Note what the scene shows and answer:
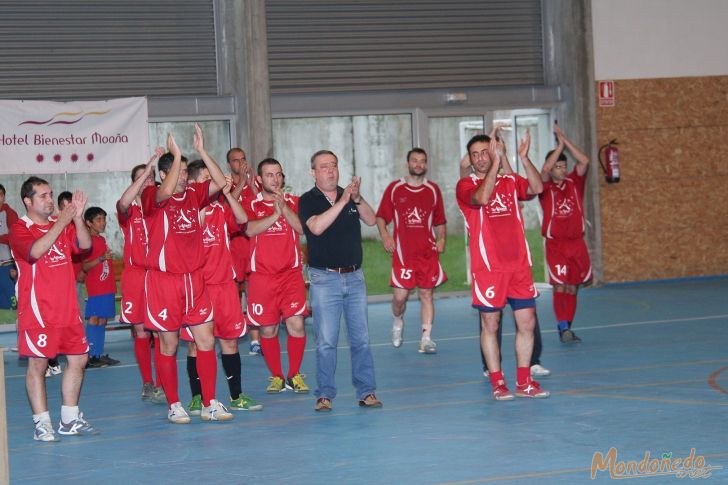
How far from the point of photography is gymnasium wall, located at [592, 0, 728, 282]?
1939cm

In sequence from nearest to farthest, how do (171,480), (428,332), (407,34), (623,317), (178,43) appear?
1. (171,480)
2. (428,332)
3. (623,317)
4. (178,43)
5. (407,34)

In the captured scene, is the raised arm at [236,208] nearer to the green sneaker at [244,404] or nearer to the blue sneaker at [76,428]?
the green sneaker at [244,404]

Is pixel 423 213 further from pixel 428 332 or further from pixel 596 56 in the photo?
pixel 596 56

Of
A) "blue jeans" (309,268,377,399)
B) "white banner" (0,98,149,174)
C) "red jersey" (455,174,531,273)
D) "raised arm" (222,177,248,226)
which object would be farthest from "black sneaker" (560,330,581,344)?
"white banner" (0,98,149,174)

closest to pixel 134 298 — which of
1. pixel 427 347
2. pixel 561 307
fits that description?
pixel 427 347

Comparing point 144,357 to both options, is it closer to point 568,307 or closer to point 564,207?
point 568,307

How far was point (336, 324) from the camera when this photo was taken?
29.8ft

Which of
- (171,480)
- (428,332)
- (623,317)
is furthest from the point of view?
(623,317)

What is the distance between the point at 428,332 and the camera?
1245 cm

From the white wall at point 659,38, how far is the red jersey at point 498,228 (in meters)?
10.6

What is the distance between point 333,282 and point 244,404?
1265mm

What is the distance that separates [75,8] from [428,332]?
8.01m

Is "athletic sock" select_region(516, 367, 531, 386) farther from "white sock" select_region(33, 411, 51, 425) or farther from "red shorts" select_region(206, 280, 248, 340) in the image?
"white sock" select_region(33, 411, 51, 425)

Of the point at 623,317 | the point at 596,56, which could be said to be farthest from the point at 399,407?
the point at 596,56
